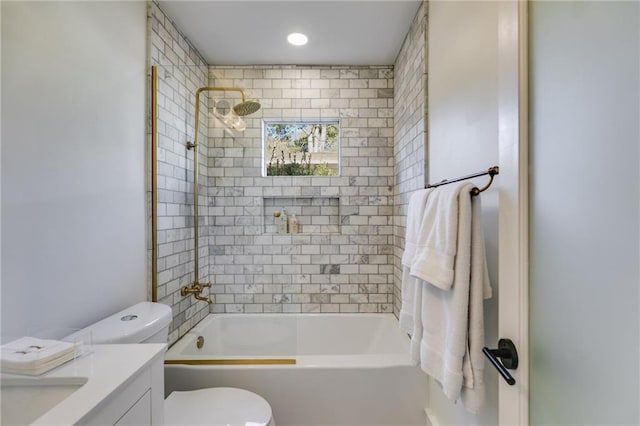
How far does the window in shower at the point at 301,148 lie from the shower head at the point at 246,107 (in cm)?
14

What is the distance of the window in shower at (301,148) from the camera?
7.52 ft

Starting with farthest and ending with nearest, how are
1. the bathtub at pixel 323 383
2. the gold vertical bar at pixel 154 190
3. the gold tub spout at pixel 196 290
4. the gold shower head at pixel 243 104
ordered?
the gold shower head at pixel 243 104 → the gold tub spout at pixel 196 290 → the gold vertical bar at pixel 154 190 → the bathtub at pixel 323 383

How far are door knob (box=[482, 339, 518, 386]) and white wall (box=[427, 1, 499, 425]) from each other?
371 millimetres

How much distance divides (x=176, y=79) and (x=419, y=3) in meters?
1.75

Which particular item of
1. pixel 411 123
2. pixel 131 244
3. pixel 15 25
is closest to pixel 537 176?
pixel 411 123

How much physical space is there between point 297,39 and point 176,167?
1335 mm

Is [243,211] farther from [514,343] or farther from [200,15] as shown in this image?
[514,343]

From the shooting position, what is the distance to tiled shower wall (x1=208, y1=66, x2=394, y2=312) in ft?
7.52

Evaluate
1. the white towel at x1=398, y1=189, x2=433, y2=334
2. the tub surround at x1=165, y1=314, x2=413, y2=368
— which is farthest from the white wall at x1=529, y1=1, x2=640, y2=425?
the tub surround at x1=165, y1=314, x2=413, y2=368

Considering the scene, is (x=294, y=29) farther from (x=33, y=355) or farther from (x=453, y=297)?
(x=33, y=355)

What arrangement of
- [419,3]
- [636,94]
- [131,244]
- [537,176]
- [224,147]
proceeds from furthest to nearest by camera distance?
1. [224,147]
2. [419,3]
3. [131,244]
4. [537,176]
5. [636,94]

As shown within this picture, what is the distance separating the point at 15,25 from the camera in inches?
40.3

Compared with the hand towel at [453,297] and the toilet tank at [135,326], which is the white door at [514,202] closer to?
the hand towel at [453,297]

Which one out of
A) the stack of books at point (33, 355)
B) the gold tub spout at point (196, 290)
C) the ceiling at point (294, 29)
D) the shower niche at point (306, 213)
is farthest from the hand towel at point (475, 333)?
the gold tub spout at point (196, 290)
